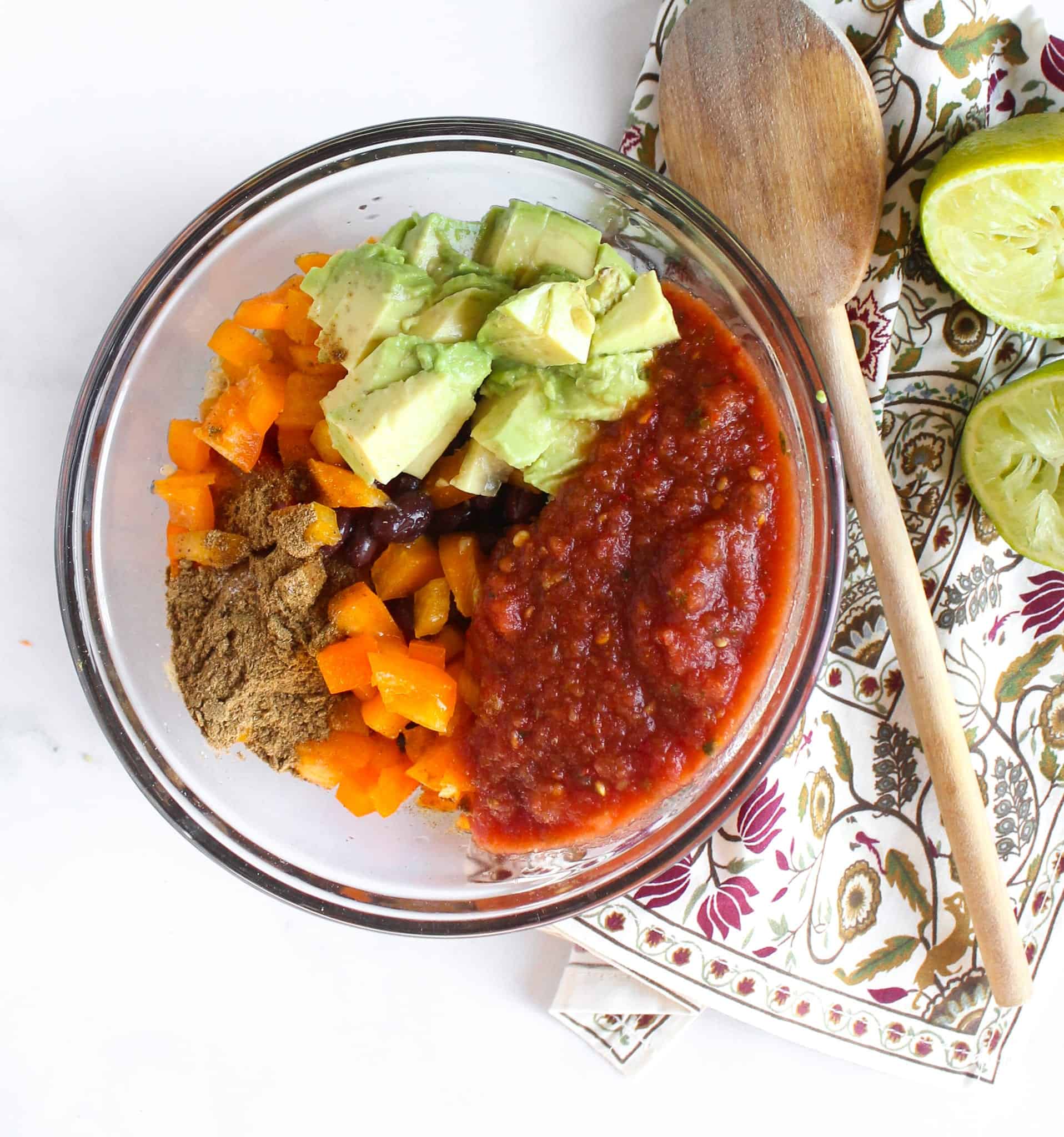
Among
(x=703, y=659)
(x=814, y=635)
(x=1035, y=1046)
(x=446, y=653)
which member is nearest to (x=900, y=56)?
(x=814, y=635)

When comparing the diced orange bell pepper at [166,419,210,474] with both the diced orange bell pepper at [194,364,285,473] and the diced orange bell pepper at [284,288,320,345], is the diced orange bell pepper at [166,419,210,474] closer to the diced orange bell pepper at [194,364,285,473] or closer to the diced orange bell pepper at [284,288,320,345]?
the diced orange bell pepper at [194,364,285,473]

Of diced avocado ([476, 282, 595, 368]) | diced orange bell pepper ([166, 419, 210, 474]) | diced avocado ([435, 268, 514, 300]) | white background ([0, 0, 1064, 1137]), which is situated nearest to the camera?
diced avocado ([476, 282, 595, 368])

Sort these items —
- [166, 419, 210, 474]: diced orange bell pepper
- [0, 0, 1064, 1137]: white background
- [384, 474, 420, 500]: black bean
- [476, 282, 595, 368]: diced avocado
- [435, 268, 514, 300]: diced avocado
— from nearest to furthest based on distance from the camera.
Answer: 1. [476, 282, 595, 368]: diced avocado
2. [435, 268, 514, 300]: diced avocado
3. [384, 474, 420, 500]: black bean
4. [166, 419, 210, 474]: diced orange bell pepper
5. [0, 0, 1064, 1137]: white background

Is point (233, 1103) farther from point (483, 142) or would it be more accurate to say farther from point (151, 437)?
point (483, 142)

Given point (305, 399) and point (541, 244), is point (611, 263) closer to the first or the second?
point (541, 244)

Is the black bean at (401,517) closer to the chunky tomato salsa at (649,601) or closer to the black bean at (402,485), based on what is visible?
the black bean at (402,485)

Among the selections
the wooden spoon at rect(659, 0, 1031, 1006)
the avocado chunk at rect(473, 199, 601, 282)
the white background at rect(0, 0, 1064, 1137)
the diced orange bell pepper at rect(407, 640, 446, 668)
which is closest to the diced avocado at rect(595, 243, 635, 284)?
the avocado chunk at rect(473, 199, 601, 282)

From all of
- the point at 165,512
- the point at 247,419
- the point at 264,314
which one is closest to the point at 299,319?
the point at 264,314

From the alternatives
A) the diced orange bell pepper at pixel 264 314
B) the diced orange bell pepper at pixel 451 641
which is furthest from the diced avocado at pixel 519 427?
the diced orange bell pepper at pixel 264 314
